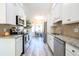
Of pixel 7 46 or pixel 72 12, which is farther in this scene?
pixel 7 46

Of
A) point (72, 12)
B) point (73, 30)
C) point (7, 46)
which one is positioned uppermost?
point (72, 12)

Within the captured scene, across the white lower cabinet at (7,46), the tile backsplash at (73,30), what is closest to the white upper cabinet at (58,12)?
the tile backsplash at (73,30)

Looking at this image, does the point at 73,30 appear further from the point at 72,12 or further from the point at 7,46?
the point at 7,46

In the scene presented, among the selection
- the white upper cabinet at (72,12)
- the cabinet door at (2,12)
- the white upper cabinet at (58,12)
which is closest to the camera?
the white upper cabinet at (72,12)

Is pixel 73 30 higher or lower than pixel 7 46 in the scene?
higher

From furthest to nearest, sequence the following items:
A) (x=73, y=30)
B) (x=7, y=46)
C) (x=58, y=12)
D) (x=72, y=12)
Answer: (x=58, y=12) → (x=73, y=30) → (x=7, y=46) → (x=72, y=12)

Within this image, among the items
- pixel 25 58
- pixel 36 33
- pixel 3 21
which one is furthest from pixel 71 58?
pixel 36 33

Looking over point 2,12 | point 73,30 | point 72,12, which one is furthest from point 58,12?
point 2,12

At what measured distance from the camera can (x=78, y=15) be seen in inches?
81.6

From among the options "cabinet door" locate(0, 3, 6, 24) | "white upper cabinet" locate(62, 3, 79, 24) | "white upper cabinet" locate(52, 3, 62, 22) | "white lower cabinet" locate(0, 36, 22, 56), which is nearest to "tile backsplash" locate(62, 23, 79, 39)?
"white upper cabinet" locate(62, 3, 79, 24)

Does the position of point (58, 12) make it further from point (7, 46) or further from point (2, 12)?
point (7, 46)

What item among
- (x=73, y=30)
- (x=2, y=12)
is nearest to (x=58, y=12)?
(x=73, y=30)

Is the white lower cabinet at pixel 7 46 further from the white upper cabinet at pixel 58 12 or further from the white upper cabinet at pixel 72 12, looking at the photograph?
the white upper cabinet at pixel 58 12

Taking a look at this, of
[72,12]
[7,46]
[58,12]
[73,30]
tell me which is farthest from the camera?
[58,12]
